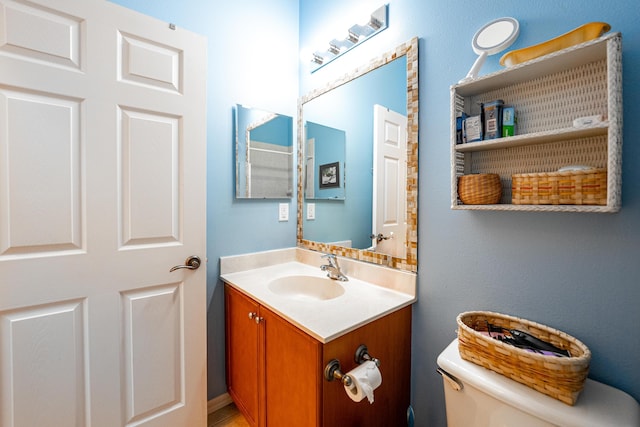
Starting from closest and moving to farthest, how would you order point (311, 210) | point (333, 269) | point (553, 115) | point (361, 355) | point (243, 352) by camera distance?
point (553, 115), point (361, 355), point (243, 352), point (333, 269), point (311, 210)

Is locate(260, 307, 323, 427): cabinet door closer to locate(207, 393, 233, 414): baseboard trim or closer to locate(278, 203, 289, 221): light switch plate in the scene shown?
locate(207, 393, 233, 414): baseboard trim

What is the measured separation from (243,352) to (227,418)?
1.58 feet

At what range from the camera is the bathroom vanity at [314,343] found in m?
0.98

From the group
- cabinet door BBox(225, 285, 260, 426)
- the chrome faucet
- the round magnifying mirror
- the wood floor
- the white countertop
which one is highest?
the round magnifying mirror

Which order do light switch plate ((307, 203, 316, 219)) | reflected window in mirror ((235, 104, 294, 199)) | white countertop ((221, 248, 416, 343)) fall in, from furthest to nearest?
light switch plate ((307, 203, 316, 219))
reflected window in mirror ((235, 104, 294, 199))
white countertop ((221, 248, 416, 343))

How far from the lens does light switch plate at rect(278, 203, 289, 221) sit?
73.2 inches

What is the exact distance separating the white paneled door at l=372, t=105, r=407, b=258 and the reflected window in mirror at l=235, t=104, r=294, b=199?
67 cm

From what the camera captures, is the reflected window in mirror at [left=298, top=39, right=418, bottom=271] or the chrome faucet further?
the chrome faucet

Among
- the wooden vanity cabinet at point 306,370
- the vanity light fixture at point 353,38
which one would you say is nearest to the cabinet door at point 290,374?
the wooden vanity cabinet at point 306,370

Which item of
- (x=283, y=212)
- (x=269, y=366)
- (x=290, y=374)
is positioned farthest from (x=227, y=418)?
(x=283, y=212)

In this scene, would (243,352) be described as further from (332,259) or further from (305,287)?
(332,259)

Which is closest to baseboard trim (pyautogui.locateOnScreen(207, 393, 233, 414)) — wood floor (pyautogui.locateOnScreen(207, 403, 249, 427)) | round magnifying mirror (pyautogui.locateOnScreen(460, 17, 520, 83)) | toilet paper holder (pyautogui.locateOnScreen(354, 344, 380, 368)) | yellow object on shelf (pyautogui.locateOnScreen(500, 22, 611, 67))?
wood floor (pyautogui.locateOnScreen(207, 403, 249, 427))

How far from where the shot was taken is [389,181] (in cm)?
137

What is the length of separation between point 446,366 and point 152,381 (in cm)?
127
